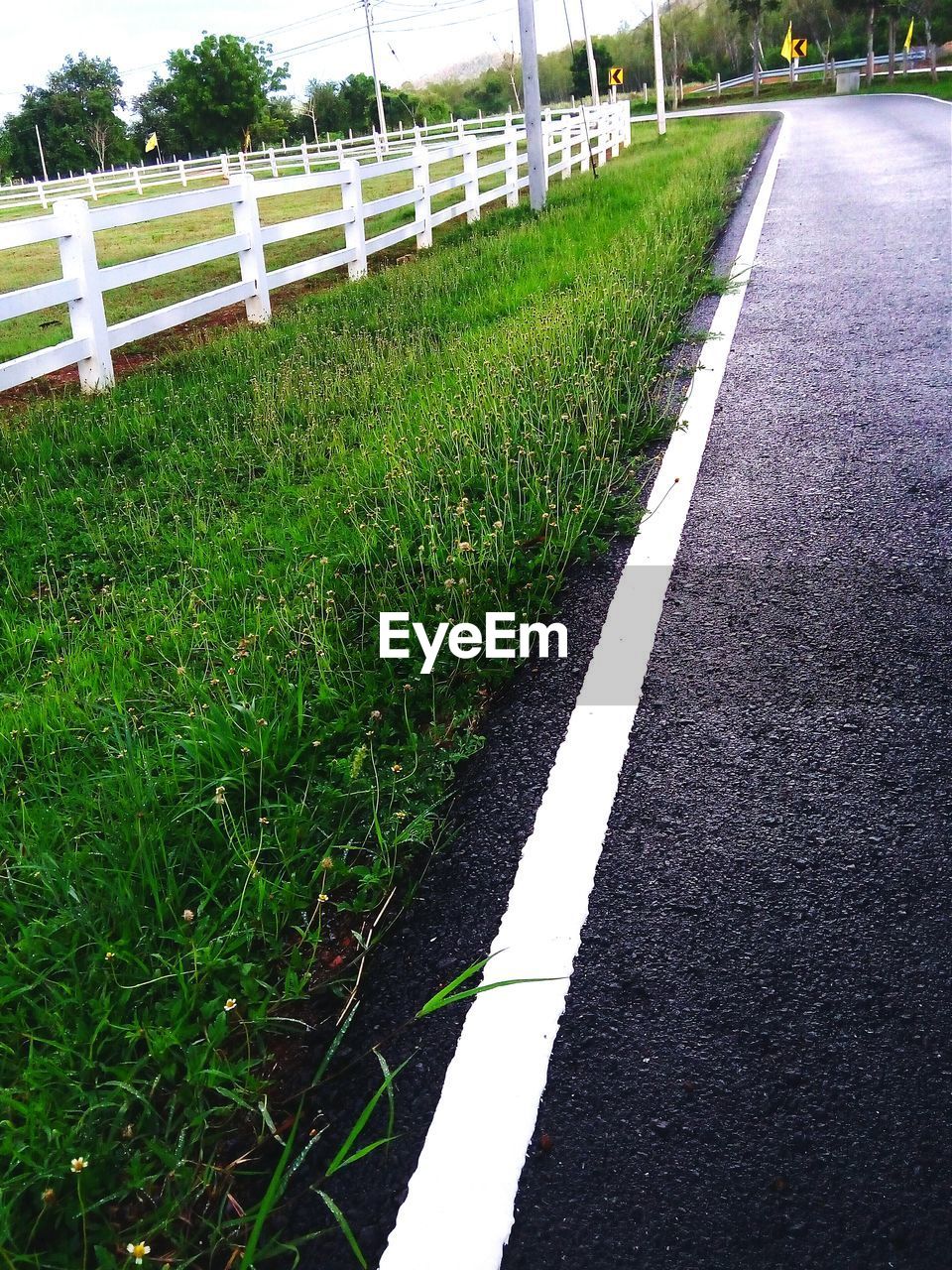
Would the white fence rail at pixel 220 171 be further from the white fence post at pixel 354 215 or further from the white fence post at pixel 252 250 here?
the white fence post at pixel 252 250

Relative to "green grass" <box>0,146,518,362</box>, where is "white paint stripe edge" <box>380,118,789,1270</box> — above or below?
below

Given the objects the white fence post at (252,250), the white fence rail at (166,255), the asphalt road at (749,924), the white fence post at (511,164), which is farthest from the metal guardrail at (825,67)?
the asphalt road at (749,924)

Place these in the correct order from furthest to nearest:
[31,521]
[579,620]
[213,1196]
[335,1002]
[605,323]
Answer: [605,323]
[31,521]
[579,620]
[335,1002]
[213,1196]

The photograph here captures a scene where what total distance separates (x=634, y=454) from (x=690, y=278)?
4.63 m

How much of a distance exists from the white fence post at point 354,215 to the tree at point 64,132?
97.2m

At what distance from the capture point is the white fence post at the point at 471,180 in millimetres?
16016

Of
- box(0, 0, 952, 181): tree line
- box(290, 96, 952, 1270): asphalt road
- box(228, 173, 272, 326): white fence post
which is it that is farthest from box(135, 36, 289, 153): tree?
box(290, 96, 952, 1270): asphalt road

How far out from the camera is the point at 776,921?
2361 millimetres

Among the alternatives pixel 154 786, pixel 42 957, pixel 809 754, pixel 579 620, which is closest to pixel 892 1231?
pixel 809 754

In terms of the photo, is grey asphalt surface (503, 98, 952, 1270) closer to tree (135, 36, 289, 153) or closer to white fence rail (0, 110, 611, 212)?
white fence rail (0, 110, 611, 212)

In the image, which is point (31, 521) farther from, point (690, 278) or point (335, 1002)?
point (690, 278)

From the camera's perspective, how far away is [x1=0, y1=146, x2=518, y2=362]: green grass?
13.7 meters

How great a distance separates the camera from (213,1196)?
6.15 ft

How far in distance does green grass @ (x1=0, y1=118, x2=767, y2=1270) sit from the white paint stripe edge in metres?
0.22
